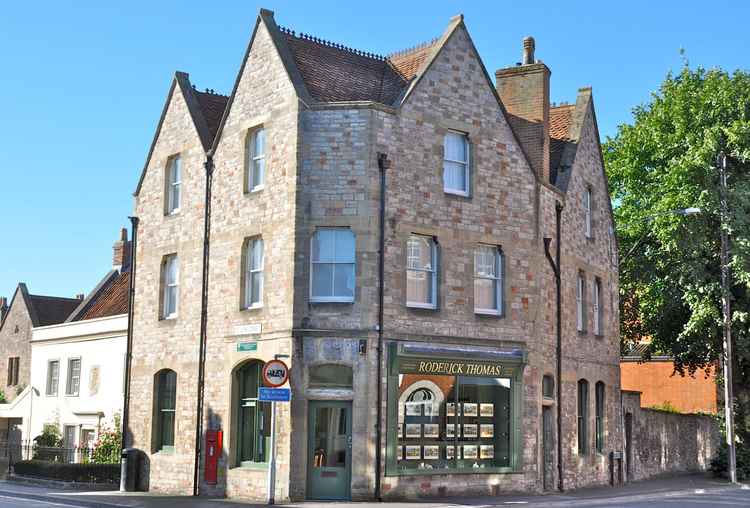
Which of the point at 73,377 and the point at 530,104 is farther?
the point at 73,377

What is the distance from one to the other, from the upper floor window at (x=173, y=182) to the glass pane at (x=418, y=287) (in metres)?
8.47

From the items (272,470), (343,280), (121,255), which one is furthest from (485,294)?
(121,255)

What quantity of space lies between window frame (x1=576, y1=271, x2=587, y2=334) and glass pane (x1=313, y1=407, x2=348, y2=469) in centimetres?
1055

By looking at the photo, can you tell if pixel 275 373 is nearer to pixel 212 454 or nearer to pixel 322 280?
pixel 322 280

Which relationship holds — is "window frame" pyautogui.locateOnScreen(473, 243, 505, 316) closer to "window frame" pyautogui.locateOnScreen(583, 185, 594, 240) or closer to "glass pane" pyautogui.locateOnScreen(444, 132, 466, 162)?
"glass pane" pyautogui.locateOnScreen(444, 132, 466, 162)

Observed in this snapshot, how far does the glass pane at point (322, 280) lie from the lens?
79.3ft

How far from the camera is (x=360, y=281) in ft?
78.4

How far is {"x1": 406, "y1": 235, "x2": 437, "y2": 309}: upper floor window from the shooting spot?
24844 millimetres

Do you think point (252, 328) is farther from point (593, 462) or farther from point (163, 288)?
point (593, 462)

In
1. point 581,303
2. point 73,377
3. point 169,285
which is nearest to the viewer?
point 169,285

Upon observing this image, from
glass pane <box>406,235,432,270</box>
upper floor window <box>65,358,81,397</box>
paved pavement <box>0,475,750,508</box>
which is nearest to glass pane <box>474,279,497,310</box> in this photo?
glass pane <box>406,235,432,270</box>

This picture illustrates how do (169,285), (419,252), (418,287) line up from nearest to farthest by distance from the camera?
(418,287), (419,252), (169,285)

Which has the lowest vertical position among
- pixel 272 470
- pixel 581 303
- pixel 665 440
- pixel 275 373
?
pixel 272 470

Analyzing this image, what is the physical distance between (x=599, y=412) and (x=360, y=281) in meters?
12.2
